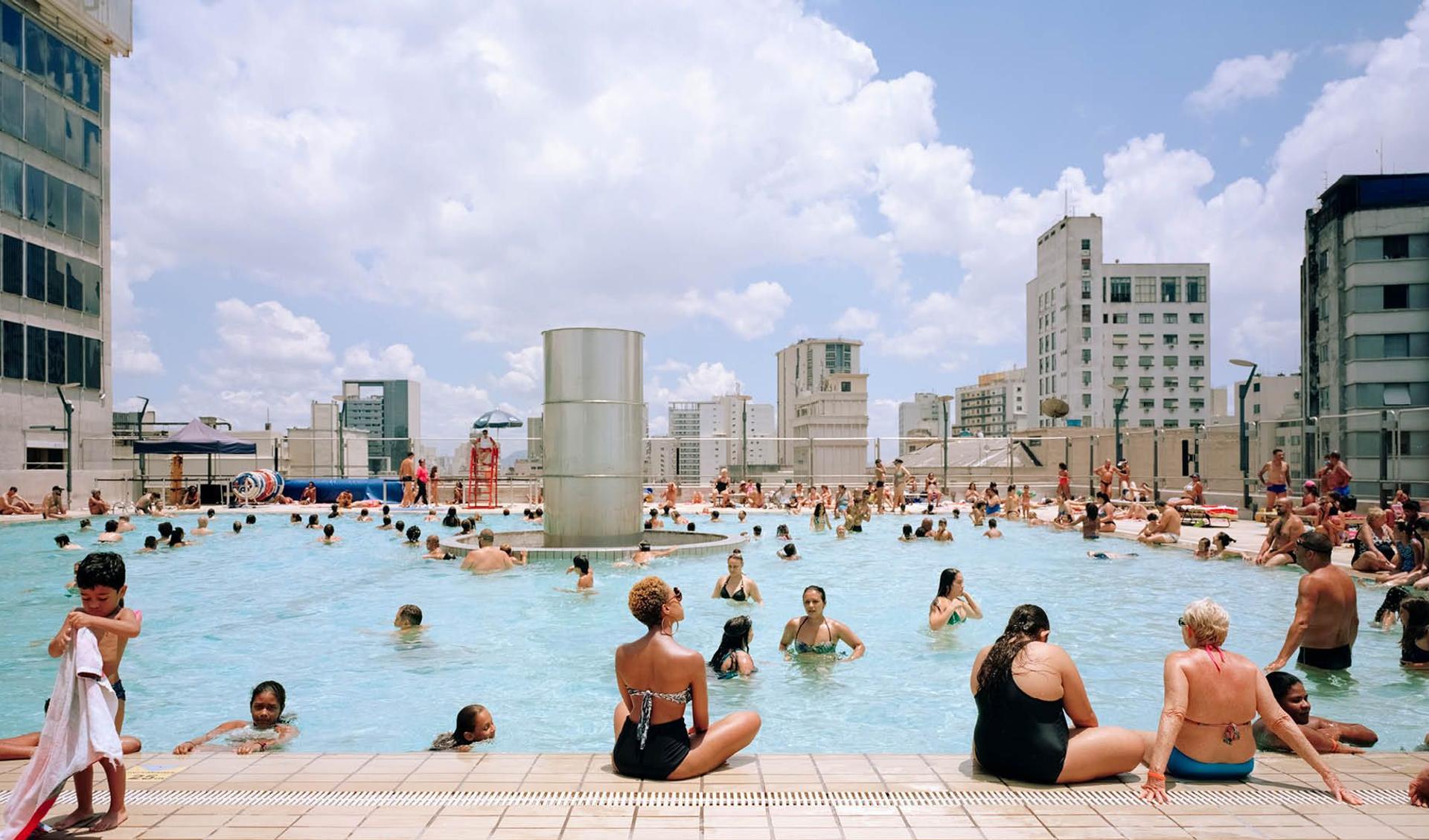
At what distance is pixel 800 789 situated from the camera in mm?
4262

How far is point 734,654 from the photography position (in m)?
8.01

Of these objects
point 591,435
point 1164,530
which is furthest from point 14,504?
point 1164,530

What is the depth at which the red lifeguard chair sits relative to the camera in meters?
27.4

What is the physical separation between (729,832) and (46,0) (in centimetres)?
3777

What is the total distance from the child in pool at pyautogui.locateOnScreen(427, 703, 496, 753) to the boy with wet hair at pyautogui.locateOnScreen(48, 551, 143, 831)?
6.94 ft

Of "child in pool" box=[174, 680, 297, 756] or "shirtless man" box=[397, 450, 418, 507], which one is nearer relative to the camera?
"child in pool" box=[174, 680, 297, 756]

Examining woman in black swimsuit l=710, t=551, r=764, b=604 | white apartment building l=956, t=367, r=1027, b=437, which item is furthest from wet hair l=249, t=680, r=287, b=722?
white apartment building l=956, t=367, r=1027, b=437

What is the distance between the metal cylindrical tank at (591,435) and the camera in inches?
605

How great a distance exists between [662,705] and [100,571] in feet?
8.60

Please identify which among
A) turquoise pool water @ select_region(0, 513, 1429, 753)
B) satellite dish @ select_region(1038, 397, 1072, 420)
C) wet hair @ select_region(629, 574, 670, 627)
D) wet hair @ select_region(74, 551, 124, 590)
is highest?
satellite dish @ select_region(1038, 397, 1072, 420)

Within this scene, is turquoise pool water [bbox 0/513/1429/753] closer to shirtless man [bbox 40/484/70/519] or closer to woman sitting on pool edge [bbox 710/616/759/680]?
woman sitting on pool edge [bbox 710/616/759/680]

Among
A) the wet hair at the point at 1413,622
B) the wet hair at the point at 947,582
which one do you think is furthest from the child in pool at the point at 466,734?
the wet hair at the point at 1413,622

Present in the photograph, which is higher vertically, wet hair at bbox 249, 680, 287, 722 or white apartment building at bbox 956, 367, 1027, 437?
white apartment building at bbox 956, 367, 1027, 437

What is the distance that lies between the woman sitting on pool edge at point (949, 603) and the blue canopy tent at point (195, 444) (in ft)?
80.3
